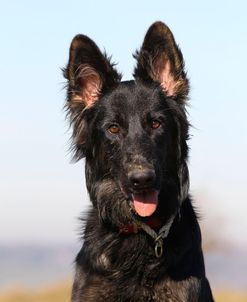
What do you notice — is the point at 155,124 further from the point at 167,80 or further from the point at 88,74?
the point at 88,74

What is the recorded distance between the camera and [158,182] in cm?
677

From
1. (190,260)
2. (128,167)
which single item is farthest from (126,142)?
(190,260)

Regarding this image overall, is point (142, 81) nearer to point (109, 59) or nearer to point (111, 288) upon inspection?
point (109, 59)

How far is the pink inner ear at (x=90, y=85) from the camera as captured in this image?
25.8 ft

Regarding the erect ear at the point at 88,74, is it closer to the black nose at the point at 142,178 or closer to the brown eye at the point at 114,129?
the brown eye at the point at 114,129

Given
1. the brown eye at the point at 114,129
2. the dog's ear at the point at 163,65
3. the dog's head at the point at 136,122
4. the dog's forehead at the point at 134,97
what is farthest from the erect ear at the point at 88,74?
the brown eye at the point at 114,129

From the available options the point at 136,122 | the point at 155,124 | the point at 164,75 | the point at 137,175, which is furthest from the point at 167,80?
the point at 137,175

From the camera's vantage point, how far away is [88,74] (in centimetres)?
788

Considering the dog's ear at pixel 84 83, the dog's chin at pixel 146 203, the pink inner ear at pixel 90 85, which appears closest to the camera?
the dog's chin at pixel 146 203

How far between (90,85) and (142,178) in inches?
73.6

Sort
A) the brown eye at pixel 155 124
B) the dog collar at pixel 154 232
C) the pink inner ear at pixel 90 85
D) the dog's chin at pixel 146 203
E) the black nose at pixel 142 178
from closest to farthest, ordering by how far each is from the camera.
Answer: the black nose at pixel 142 178 → the dog's chin at pixel 146 203 → the dog collar at pixel 154 232 → the brown eye at pixel 155 124 → the pink inner ear at pixel 90 85

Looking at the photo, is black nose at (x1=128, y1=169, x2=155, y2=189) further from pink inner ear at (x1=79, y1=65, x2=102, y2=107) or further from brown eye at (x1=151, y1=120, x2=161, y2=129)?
pink inner ear at (x1=79, y1=65, x2=102, y2=107)

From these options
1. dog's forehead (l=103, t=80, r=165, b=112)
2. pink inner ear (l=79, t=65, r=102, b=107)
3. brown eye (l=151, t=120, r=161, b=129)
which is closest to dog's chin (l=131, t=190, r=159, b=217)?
brown eye (l=151, t=120, r=161, b=129)

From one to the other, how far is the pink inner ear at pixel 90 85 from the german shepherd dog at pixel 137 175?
0.01m
